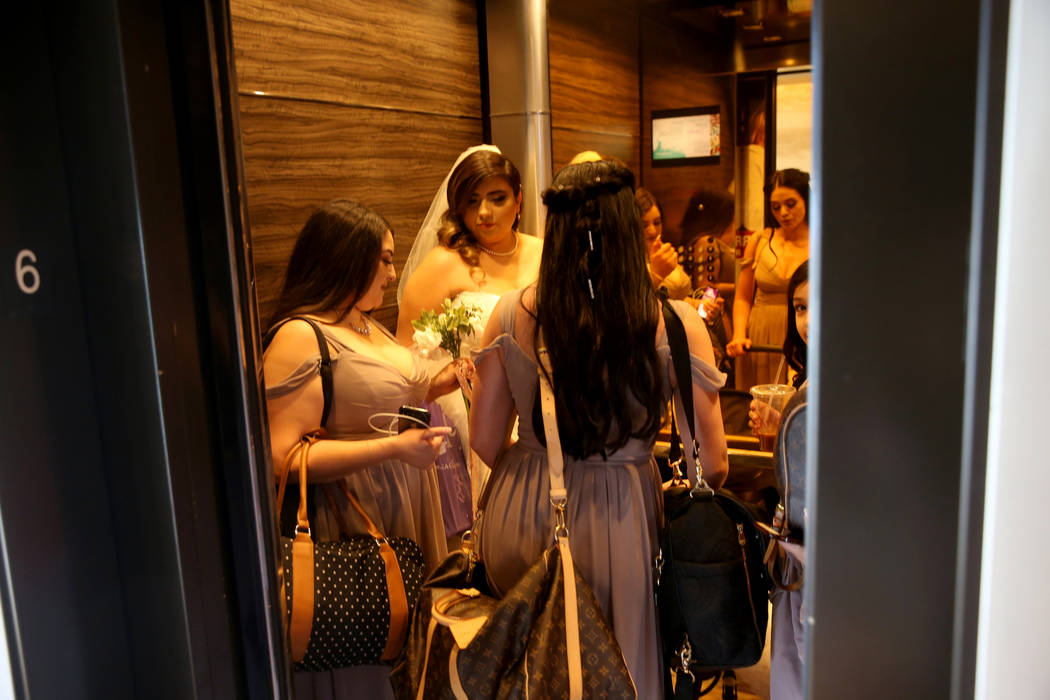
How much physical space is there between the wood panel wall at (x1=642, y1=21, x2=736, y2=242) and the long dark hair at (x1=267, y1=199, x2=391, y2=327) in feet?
5.68

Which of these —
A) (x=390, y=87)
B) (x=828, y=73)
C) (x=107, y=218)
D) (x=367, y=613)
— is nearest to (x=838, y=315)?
(x=828, y=73)

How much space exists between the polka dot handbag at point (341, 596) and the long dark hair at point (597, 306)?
18.4 inches

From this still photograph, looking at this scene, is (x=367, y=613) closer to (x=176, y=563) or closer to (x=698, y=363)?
(x=698, y=363)

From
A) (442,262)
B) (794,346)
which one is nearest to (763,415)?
(794,346)

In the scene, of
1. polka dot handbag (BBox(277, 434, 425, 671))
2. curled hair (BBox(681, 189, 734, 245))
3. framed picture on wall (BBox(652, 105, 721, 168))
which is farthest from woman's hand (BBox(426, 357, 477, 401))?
framed picture on wall (BBox(652, 105, 721, 168))

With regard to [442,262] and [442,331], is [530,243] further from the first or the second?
[442,331]

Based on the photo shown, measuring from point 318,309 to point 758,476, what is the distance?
1431 mm

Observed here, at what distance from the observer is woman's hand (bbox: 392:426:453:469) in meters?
1.85

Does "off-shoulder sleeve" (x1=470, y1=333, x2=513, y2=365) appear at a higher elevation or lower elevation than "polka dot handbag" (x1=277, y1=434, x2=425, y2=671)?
higher

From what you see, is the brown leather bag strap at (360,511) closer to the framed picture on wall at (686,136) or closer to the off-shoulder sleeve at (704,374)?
the off-shoulder sleeve at (704,374)

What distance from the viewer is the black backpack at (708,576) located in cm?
154

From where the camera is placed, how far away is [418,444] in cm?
187

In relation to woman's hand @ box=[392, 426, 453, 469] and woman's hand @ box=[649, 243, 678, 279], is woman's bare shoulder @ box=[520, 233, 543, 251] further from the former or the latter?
woman's hand @ box=[392, 426, 453, 469]

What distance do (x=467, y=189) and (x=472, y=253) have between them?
0.23m
